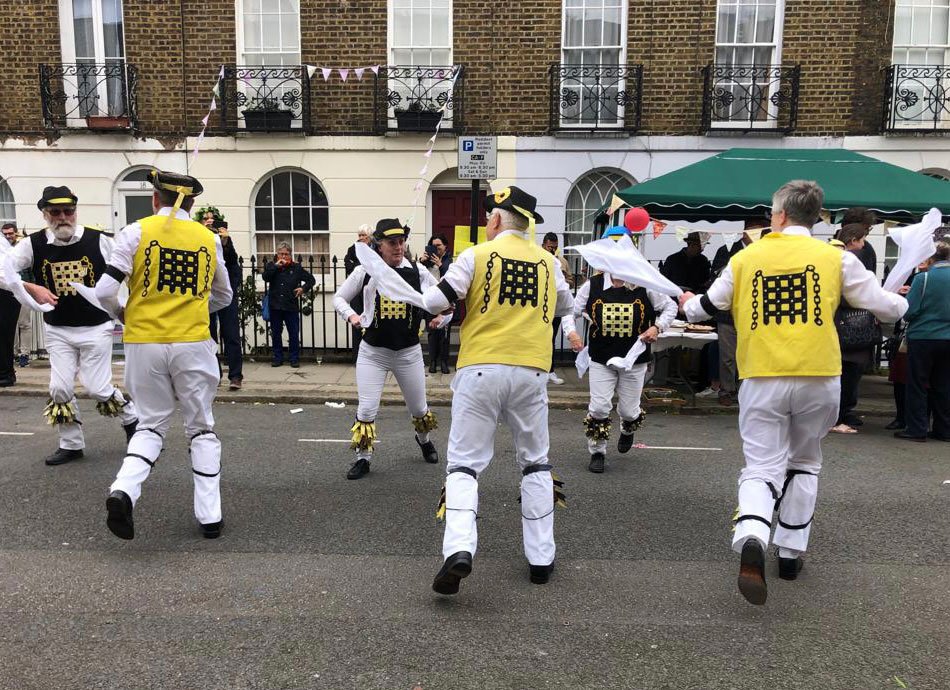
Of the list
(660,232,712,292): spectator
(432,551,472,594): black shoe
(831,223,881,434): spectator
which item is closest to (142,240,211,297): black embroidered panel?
(432,551,472,594): black shoe

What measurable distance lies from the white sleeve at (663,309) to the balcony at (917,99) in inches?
370

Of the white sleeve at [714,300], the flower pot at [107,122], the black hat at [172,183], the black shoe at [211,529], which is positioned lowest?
the black shoe at [211,529]

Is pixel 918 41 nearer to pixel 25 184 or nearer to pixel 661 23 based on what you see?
pixel 661 23

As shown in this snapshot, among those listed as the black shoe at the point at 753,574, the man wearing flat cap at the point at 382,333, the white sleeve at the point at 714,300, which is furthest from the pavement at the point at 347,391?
the black shoe at the point at 753,574

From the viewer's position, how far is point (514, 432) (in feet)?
13.0

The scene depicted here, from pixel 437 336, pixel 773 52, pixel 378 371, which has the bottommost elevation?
pixel 437 336

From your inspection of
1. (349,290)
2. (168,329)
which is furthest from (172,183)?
(349,290)

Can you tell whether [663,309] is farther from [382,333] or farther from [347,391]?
[347,391]

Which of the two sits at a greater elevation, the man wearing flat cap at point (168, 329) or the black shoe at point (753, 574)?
the man wearing flat cap at point (168, 329)

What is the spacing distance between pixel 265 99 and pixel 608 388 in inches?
380

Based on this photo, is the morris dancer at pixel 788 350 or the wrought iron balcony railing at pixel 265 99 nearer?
the morris dancer at pixel 788 350

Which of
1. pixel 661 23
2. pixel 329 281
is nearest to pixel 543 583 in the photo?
pixel 329 281

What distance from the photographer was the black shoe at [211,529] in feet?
14.5

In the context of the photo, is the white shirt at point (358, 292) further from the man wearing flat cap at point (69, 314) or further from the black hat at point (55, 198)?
the black hat at point (55, 198)
